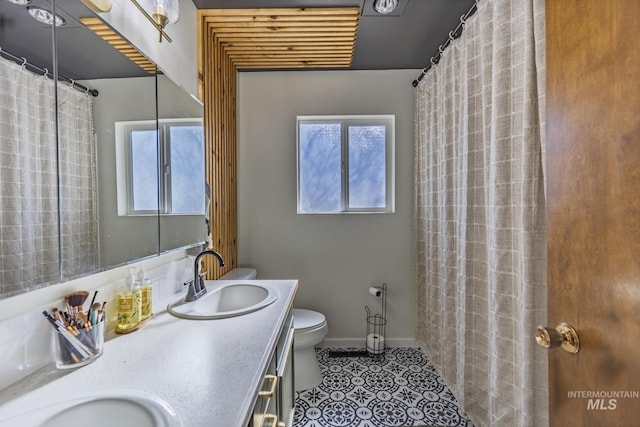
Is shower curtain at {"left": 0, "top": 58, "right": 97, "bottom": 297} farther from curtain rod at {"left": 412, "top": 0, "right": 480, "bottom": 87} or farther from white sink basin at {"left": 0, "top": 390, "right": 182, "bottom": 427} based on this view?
curtain rod at {"left": 412, "top": 0, "right": 480, "bottom": 87}

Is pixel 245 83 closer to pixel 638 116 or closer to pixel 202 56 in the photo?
pixel 202 56

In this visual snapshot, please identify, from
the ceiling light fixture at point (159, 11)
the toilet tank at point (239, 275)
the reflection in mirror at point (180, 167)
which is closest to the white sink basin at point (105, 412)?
the reflection in mirror at point (180, 167)

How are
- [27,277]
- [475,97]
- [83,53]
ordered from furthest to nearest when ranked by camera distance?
1. [475,97]
2. [83,53]
3. [27,277]

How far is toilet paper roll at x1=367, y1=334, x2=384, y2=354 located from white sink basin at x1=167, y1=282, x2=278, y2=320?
135cm

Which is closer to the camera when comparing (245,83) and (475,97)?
(475,97)

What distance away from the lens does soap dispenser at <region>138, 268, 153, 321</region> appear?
3.36 feet

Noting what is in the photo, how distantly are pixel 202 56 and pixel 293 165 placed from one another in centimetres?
103

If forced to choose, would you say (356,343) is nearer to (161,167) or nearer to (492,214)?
(492,214)

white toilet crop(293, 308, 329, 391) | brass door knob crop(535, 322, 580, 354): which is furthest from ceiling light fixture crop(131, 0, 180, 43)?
white toilet crop(293, 308, 329, 391)

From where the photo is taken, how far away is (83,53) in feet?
2.91

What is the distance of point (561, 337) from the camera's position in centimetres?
62

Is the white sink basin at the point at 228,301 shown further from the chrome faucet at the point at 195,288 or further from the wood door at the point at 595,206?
the wood door at the point at 595,206

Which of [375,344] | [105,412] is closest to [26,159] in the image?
[105,412]

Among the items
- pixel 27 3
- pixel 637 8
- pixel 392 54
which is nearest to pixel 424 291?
pixel 392 54
